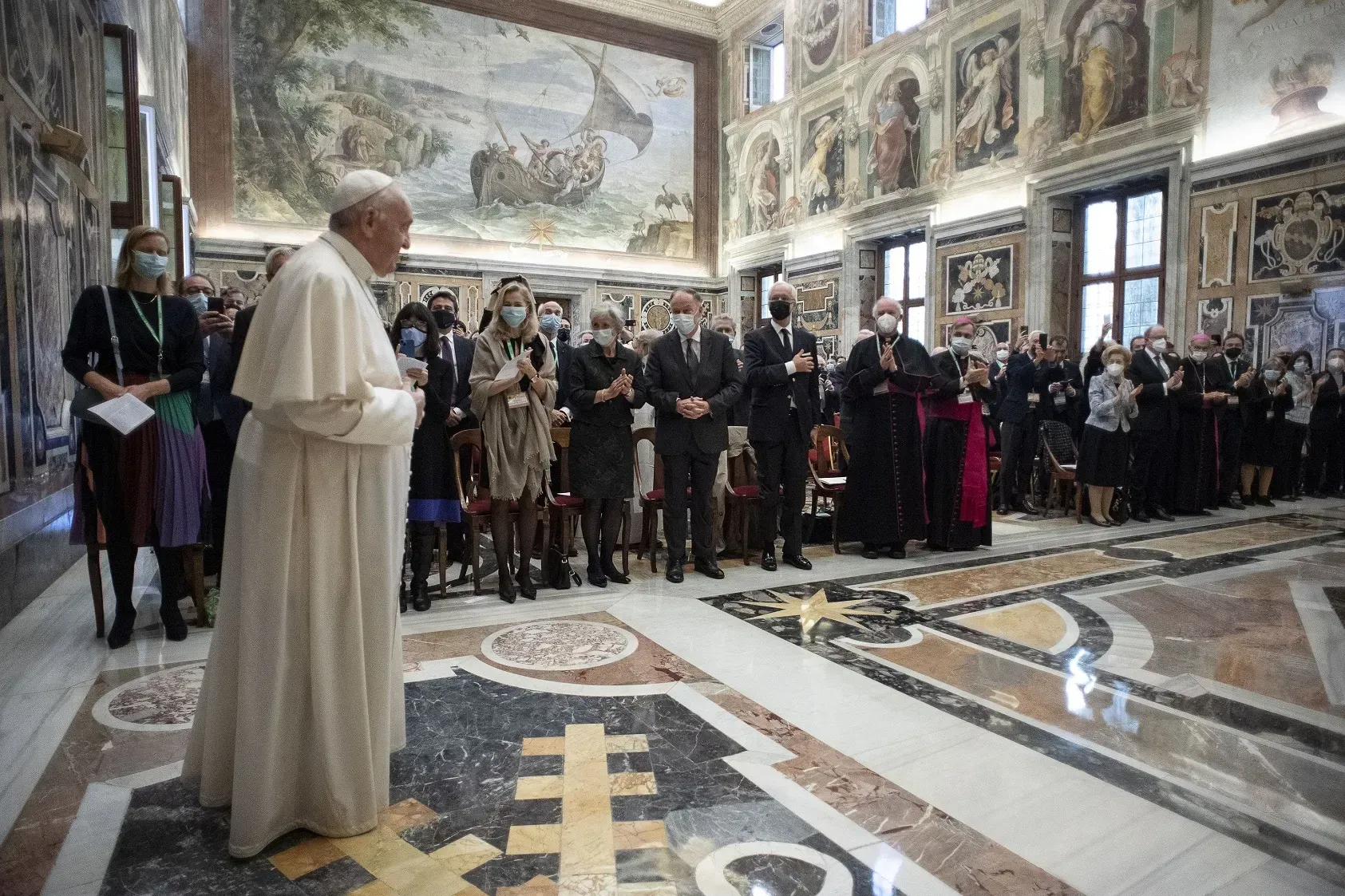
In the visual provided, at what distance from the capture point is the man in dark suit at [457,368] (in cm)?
512

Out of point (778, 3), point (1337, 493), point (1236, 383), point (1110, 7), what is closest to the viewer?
point (1236, 383)

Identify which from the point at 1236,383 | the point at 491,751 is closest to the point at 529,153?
the point at 1236,383

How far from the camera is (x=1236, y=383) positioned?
8.80 m

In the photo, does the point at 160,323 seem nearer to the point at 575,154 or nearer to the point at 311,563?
the point at 311,563

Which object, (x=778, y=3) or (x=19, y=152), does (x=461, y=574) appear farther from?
(x=778, y=3)

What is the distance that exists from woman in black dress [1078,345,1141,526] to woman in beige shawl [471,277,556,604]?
18.5 feet

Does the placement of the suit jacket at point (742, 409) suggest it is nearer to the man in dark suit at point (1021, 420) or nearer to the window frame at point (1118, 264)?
the man in dark suit at point (1021, 420)

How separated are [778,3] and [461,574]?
17.0 m

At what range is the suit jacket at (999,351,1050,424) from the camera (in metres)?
8.83

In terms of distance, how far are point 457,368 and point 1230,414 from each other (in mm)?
8443

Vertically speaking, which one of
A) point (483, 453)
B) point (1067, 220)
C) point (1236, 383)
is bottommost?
point (483, 453)

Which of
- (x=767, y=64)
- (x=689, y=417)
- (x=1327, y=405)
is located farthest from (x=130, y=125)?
(x=767, y=64)

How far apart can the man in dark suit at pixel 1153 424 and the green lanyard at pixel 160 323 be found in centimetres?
821

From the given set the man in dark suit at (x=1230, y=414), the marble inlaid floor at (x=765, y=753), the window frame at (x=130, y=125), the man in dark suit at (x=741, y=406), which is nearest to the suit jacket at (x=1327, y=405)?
the man in dark suit at (x=1230, y=414)
